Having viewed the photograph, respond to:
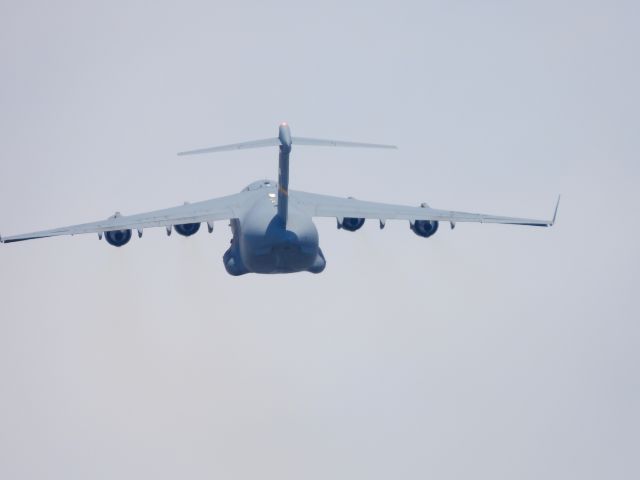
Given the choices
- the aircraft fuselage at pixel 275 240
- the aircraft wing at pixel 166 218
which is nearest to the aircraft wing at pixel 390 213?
the aircraft wing at pixel 166 218

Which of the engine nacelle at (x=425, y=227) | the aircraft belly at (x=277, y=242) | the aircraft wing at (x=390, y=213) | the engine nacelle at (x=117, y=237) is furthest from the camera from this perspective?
the engine nacelle at (x=425, y=227)

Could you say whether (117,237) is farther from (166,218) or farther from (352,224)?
(352,224)

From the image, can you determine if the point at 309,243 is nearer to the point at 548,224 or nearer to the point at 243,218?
the point at 243,218

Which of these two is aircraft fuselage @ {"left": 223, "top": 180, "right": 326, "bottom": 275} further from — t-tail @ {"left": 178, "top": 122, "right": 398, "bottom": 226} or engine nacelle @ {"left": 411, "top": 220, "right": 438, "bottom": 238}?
engine nacelle @ {"left": 411, "top": 220, "right": 438, "bottom": 238}

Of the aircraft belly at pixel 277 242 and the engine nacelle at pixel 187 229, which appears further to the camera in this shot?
the engine nacelle at pixel 187 229

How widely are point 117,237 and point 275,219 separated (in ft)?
37.1

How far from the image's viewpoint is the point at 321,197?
89.9 metres

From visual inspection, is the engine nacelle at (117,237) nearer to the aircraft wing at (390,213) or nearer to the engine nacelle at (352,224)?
the aircraft wing at (390,213)

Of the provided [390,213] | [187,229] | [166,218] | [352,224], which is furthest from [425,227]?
[166,218]

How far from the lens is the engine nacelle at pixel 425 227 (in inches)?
3538

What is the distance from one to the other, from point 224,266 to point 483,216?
14.7m

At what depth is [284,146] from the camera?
78938 mm

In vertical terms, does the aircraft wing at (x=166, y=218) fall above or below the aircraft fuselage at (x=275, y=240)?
above

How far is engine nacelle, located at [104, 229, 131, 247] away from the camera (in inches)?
3413
